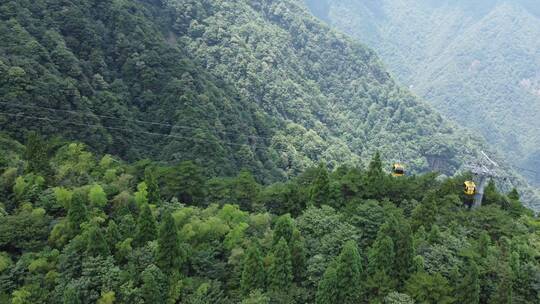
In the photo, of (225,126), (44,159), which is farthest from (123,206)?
(225,126)

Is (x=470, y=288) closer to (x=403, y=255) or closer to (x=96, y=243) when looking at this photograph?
(x=403, y=255)

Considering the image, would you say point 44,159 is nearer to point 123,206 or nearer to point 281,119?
point 123,206

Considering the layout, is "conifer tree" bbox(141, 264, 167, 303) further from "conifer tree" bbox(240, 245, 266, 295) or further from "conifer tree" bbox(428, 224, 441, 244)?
"conifer tree" bbox(428, 224, 441, 244)

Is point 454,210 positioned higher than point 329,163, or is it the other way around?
point 454,210

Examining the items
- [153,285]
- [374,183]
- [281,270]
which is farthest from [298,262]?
[374,183]

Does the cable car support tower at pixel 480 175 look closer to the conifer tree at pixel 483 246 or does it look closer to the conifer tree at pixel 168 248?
the conifer tree at pixel 483 246

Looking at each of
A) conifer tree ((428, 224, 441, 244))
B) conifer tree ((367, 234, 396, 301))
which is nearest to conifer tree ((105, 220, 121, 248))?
conifer tree ((367, 234, 396, 301))

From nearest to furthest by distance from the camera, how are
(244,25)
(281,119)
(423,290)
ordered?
(423,290) < (281,119) < (244,25)
